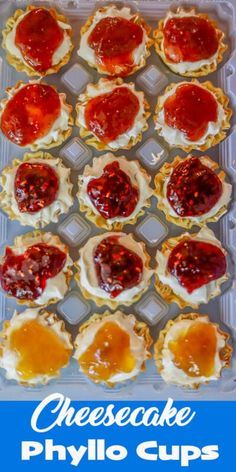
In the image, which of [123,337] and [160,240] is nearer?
[123,337]

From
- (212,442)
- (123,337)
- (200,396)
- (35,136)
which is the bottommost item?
(212,442)

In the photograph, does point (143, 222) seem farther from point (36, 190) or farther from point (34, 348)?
point (34, 348)

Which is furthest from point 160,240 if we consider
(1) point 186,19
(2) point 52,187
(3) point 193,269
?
(1) point 186,19

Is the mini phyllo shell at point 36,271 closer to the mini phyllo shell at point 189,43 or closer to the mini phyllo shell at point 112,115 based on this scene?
the mini phyllo shell at point 112,115

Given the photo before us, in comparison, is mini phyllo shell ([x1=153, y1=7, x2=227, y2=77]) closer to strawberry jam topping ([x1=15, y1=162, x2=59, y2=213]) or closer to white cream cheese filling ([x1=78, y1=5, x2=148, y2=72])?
white cream cheese filling ([x1=78, y1=5, x2=148, y2=72])

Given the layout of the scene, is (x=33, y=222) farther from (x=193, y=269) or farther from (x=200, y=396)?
(x=200, y=396)

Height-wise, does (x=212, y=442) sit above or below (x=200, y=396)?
below

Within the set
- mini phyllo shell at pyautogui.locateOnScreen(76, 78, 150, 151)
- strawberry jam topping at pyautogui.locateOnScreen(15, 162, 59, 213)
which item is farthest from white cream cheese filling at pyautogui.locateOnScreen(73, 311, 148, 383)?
mini phyllo shell at pyautogui.locateOnScreen(76, 78, 150, 151)
